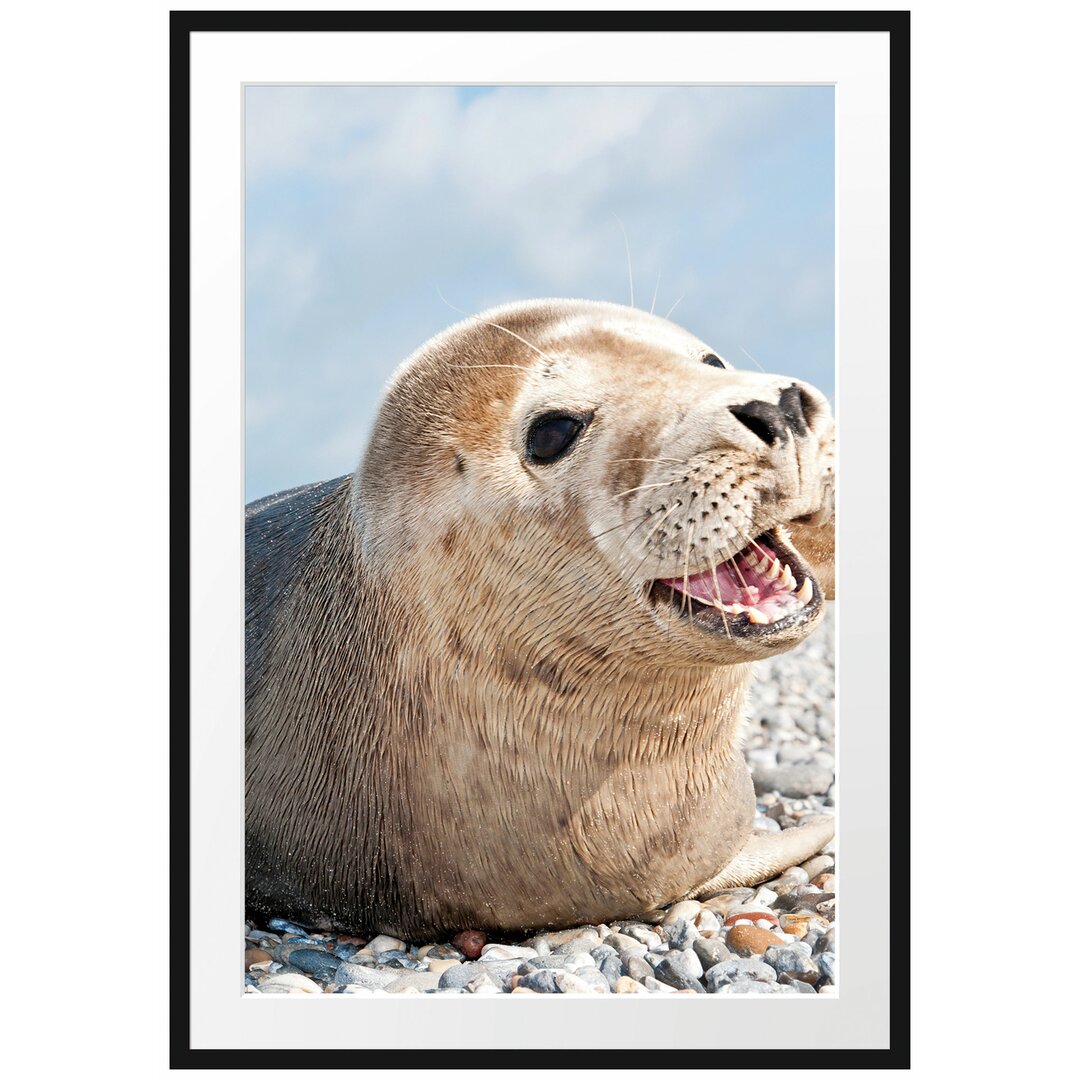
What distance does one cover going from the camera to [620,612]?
3.65 meters

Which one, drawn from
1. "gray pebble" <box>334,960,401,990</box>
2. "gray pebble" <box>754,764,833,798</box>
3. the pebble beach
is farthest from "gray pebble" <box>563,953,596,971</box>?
"gray pebble" <box>754,764,833,798</box>

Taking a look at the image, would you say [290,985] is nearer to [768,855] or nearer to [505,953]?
[505,953]

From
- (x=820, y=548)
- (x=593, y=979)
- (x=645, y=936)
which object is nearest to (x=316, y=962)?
(x=593, y=979)

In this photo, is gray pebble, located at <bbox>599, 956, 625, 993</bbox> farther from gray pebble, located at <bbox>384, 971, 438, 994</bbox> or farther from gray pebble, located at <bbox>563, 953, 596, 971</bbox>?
gray pebble, located at <bbox>384, 971, 438, 994</bbox>

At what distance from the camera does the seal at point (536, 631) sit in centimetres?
349

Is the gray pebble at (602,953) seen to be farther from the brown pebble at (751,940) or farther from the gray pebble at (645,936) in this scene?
the brown pebble at (751,940)

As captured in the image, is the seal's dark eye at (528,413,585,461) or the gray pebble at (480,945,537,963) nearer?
the seal's dark eye at (528,413,585,461)

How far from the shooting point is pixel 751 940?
3.99 m

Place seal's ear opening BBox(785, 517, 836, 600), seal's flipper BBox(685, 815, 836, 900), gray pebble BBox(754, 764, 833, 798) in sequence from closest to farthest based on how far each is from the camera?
seal's ear opening BBox(785, 517, 836, 600), seal's flipper BBox(685, 815, 836, 900), gray pebble BBox(754, 764, 833, 798)

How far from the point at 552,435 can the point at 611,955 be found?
1.47 m

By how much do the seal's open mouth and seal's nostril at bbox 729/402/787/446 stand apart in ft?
0.94

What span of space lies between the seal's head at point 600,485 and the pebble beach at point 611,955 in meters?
0.89

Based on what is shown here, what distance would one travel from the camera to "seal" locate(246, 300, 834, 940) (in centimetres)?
349
